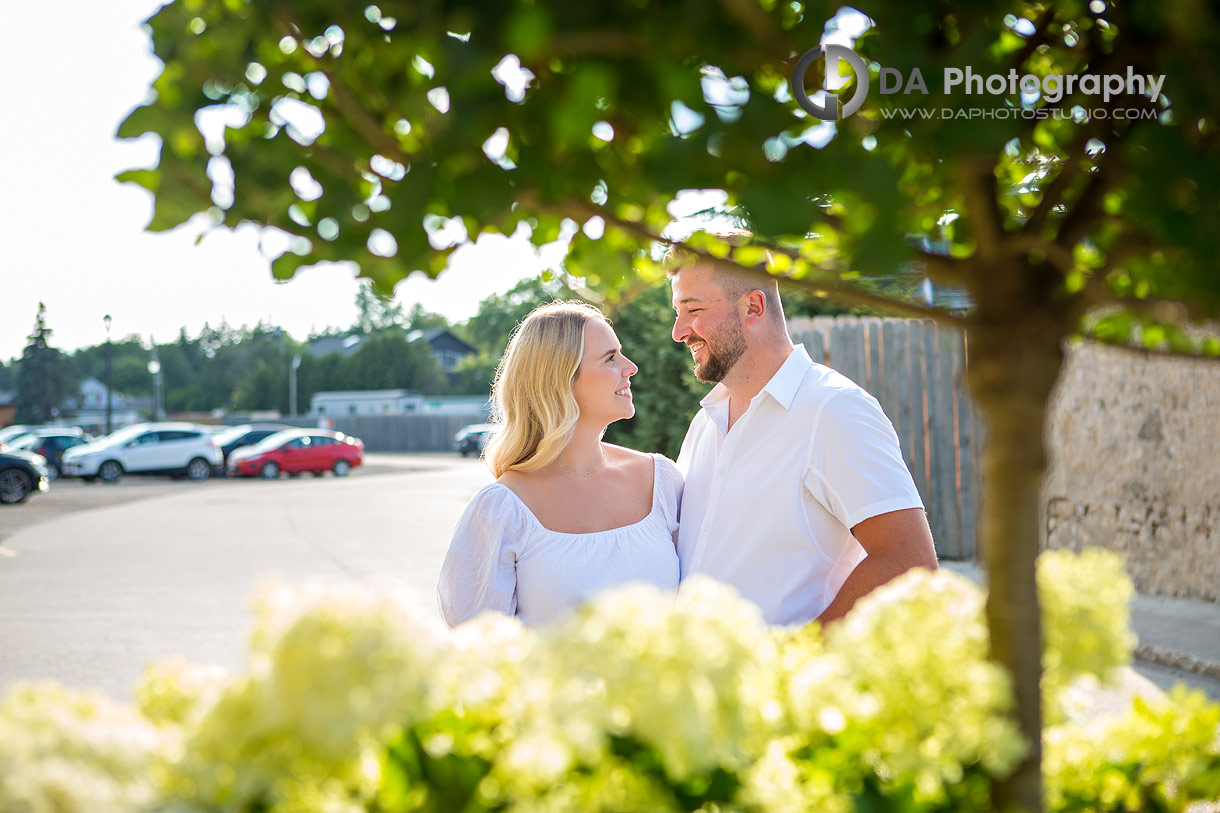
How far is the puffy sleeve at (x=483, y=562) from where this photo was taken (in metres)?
2.94

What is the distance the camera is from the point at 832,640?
1.19 metres

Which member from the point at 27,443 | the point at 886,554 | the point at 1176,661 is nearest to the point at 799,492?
the point at 886,554

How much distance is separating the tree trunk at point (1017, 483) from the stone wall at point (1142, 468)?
6236mm

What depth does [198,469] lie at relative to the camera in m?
29.2

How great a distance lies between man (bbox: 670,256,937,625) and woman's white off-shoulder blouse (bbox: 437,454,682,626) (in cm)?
25

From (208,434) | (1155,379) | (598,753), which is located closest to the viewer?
(598,753)

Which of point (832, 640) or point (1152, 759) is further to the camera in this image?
point (1152, 759)

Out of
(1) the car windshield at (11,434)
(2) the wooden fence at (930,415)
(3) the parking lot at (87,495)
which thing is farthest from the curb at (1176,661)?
(1) the car windshield at (11,434)

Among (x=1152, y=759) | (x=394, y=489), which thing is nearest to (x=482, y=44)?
(x=1152, y=759)

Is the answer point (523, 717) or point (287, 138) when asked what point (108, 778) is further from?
point (287, 138)

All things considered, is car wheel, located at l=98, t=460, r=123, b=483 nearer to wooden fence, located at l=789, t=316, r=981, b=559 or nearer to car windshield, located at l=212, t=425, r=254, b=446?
car windshield, located at l=212, t=425, r=254, b=446

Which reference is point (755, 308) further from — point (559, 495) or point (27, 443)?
point (27, 443)

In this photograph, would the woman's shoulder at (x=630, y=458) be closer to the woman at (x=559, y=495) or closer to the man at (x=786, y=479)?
the woman at (x=559, y=495)

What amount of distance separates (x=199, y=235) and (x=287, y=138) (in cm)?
15
